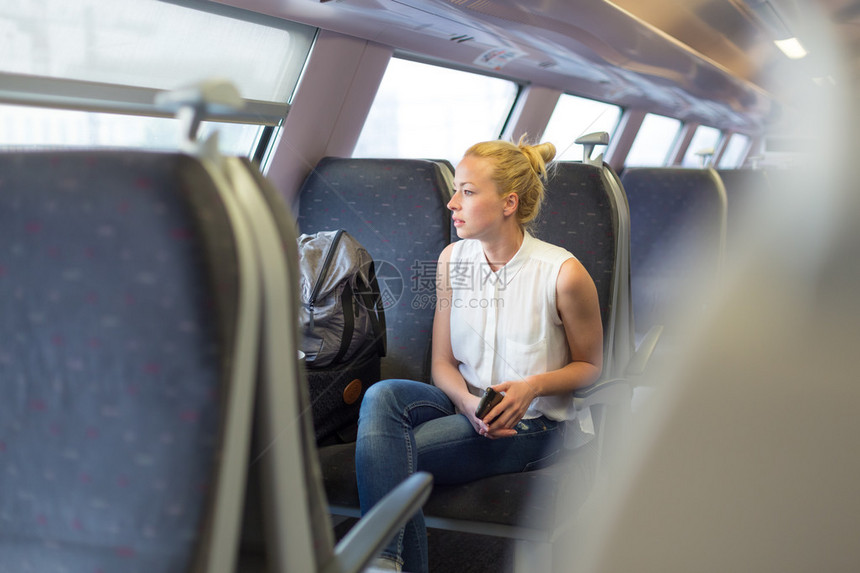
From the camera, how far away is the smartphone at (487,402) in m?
1.34

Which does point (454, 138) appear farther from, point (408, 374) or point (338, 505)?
point (338, 505)

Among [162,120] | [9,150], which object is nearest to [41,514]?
[9,150]

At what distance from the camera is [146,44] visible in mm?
1819

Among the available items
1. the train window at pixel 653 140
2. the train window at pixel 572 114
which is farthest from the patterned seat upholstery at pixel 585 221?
the train window at pixel 653 140

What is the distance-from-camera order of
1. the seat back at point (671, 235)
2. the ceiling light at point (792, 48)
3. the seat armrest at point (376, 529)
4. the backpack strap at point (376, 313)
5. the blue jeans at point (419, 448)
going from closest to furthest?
1. the seat armrest at point (376, 529)
2. the blue jeans at point (419, 448)
3. the backpack strap at point (376, 313)
4. the seat back at point (671, 235)
5. the ceiling light at point (792, 48)

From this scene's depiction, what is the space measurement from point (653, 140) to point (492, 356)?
604cm

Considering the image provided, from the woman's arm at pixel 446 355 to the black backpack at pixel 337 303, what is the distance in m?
0.17

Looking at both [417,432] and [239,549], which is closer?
[239,549]

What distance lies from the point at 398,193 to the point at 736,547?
132 cm

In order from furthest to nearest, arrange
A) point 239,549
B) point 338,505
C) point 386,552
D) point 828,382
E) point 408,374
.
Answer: point 828,382 → point 408,374 → point 338,505 → point 386,552 → point 239,549

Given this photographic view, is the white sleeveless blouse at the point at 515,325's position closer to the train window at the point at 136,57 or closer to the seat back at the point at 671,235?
the train window at the point at 136,57

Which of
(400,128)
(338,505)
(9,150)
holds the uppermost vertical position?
(400,128)

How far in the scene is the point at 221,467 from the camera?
56cm

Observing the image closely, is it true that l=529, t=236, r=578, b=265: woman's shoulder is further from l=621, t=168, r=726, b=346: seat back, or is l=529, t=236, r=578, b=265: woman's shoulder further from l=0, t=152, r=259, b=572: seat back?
l=621, t=168, r=726, b=346: seat back
